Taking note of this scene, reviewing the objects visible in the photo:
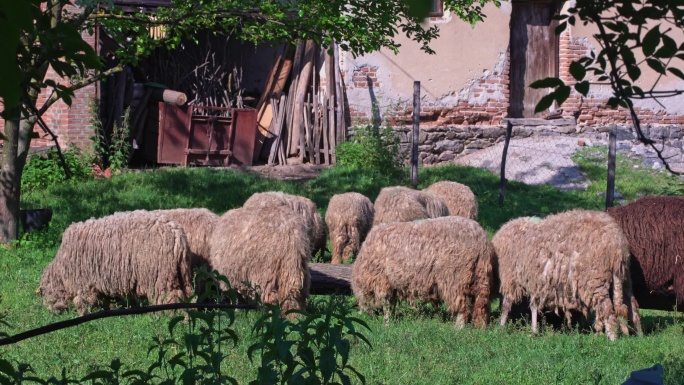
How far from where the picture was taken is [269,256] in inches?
320

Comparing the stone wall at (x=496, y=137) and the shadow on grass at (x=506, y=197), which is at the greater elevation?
the stone wall at (x=496, y=137)

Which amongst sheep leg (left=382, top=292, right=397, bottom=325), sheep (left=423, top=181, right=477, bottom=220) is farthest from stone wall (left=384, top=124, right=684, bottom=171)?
sheep leg (left=382, top=292, right=397, bottom=325)

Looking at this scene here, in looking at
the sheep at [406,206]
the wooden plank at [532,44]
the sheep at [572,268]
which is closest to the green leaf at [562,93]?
the sheep at [572,268]

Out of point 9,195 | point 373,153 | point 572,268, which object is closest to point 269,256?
point 572,268

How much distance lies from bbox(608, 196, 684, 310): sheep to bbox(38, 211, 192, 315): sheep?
4.40m

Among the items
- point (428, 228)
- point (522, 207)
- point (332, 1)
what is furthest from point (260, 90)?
point (428, 228)

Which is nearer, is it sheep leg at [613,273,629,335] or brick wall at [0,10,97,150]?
sheep leg at [613,273,629,335]

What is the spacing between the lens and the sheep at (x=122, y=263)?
316 inches

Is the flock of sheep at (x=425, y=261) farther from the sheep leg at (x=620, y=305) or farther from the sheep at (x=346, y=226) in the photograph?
the sheep at (x=346, y=226)

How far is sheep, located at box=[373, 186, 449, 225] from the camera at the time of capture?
11.1 meters

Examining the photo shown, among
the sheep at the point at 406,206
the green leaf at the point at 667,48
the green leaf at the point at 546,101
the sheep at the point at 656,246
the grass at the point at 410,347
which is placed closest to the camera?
the green leaf at the point at 667,48

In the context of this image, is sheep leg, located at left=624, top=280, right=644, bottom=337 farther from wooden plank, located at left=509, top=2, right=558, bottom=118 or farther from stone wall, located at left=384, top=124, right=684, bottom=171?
wooden plank, located at left=509, top=2, right=558, bottom=118

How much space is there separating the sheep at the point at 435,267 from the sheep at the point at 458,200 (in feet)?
12.7

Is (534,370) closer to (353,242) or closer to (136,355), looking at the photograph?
(136,355)
